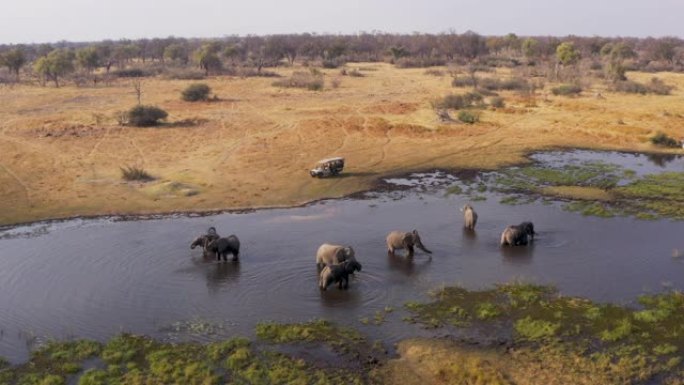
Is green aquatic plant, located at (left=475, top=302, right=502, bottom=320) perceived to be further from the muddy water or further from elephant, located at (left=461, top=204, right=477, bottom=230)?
elephant, located at (left=461, top=204, right=477, bottom=230)

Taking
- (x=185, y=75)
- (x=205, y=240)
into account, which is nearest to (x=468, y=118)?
(x=205, y=240)

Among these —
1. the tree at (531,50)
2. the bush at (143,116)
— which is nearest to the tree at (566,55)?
the tree at (531,50)

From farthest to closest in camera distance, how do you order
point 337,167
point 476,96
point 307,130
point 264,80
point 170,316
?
1. point 264,80
2. point 476,96
3. point 307,130
4. point 337,167
5. point 170,316

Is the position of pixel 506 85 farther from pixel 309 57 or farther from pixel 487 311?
pixel 309 57

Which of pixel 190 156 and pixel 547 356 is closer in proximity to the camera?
pixel 547 356

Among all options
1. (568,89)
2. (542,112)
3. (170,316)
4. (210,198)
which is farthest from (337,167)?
(568,89)

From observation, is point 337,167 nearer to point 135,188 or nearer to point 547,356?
point 135,188

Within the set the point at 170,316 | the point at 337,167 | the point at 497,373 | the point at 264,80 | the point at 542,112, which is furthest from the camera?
the point at 264,80
